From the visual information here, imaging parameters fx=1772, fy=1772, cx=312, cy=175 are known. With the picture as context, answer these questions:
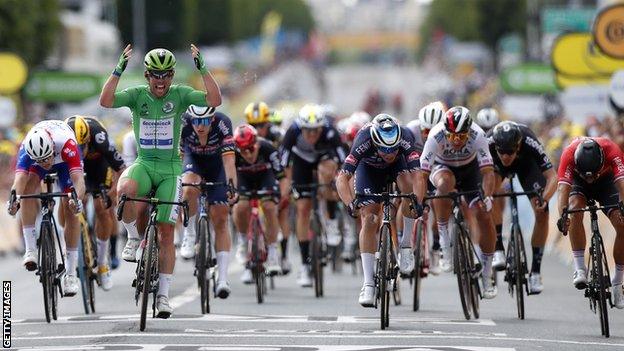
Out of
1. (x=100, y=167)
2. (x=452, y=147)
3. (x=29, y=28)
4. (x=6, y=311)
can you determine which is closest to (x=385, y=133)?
(x=452, y=147)

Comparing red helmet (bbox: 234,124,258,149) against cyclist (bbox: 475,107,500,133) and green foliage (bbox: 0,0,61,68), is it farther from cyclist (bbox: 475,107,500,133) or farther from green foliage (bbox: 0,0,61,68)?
green foliage (bbox: 0,0,61,68)

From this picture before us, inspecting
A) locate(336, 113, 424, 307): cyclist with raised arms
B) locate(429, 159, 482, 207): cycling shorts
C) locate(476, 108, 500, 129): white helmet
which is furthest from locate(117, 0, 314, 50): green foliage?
locate(336, 113, 424, 307): cyclist with raised arms

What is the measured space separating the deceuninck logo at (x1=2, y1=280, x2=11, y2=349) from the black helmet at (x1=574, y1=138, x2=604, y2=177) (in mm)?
4748

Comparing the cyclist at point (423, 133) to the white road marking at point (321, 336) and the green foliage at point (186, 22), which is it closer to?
the white road marking at point (321, 336)

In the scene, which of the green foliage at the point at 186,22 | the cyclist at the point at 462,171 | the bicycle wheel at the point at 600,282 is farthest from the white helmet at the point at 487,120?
the green foliage at the point at 186,22

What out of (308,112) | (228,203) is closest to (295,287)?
(308,112)

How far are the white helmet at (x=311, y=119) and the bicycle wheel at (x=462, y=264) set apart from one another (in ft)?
13.8

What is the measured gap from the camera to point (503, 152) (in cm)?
1619

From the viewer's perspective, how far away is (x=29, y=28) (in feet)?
206

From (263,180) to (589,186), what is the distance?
16.4ft

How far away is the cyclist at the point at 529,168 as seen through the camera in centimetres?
1608

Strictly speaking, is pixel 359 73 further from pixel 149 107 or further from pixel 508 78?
pixel 149 107

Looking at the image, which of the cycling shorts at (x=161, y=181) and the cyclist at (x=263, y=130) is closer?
the cycling shorts at (x=161, y=181)

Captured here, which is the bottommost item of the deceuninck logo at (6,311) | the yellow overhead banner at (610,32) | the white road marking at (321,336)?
the white road marking at (321,336)
